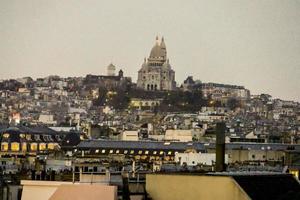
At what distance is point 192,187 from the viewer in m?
14.9

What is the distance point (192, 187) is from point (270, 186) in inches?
44.0

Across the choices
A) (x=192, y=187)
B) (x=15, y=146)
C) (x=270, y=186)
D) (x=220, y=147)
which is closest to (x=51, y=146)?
(x=15, y=146)

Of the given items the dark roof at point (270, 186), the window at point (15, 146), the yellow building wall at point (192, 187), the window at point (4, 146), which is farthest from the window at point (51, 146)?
the yellow building wall at point (192, 187)

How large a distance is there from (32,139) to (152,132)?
30.6m

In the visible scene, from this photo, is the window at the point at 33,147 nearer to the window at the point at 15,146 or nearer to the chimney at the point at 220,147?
the window at the point at 15,146

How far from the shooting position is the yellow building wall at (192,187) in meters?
14.6

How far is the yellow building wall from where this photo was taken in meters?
14.6

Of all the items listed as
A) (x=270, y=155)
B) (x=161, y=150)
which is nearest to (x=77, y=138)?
(x=161, y=150)

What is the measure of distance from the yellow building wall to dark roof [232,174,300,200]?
149 millimetres

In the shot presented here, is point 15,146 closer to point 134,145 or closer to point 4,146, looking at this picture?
point 4,146

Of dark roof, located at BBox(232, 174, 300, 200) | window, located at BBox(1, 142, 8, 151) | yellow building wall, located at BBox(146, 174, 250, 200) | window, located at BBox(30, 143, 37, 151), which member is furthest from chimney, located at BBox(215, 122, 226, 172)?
window, located at BBox(30, 143, 37, 151)

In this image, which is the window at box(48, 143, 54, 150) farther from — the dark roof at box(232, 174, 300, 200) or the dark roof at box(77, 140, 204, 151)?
the dark roof at box(232, 174, 300, 200)

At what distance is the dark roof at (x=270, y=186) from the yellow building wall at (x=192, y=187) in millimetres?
149

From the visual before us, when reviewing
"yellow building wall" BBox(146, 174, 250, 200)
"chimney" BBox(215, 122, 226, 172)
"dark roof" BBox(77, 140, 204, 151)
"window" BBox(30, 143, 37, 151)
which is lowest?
"window" BBox(30, 143, 37, 151)
